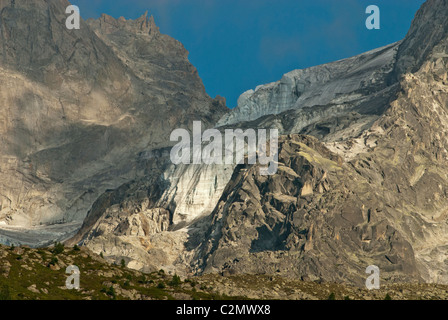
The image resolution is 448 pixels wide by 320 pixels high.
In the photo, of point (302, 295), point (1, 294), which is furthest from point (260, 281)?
point (1, 294)
